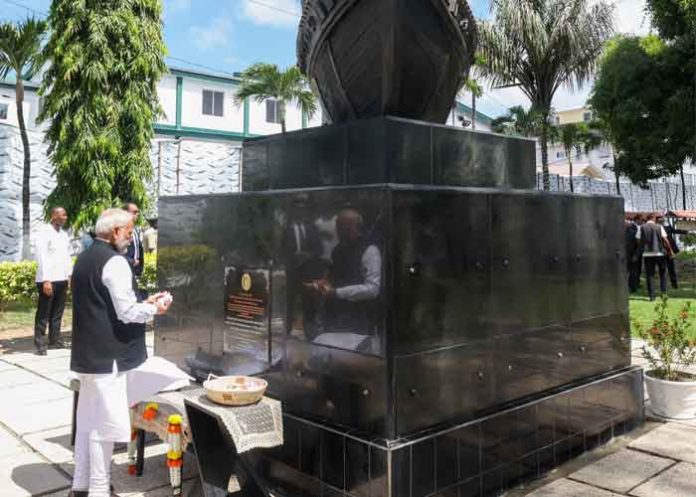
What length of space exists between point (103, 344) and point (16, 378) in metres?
4.33

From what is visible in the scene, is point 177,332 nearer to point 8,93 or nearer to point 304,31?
point 304,31

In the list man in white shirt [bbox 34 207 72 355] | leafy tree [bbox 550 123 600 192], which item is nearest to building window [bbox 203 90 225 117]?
leafy tree [bbox 550 123 600 192]

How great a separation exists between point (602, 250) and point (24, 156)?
13969mm

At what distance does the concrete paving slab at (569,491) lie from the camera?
3.63 m

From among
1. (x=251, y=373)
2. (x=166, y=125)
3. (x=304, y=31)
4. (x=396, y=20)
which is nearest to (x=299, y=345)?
(x=251, y=373)

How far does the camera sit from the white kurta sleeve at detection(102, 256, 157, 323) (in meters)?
3.33

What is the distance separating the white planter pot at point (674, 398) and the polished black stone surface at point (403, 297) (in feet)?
2.29

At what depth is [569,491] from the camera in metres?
3.69

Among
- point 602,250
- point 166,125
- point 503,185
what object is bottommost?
point 602,250

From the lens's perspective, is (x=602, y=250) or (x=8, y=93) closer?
(x=602, y=250)

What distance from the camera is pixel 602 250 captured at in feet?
15.5

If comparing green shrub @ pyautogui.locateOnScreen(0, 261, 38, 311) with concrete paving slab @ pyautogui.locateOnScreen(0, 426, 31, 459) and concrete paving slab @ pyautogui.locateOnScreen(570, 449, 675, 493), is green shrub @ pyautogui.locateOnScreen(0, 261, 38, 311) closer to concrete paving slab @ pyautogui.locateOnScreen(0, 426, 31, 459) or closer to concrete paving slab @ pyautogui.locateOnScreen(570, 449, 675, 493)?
concrete paving slab @ pyautogui.locateOnScreen(0, 426, 31, 459)

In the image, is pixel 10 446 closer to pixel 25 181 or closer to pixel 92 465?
pixel 92 465

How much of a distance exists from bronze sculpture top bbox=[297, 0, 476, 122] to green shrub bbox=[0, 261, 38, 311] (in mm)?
8076
